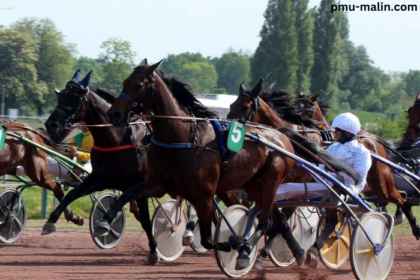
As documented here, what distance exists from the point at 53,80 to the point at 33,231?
33698 mm

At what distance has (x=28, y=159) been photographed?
28.1 ft

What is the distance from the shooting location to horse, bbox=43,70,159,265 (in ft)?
23.4

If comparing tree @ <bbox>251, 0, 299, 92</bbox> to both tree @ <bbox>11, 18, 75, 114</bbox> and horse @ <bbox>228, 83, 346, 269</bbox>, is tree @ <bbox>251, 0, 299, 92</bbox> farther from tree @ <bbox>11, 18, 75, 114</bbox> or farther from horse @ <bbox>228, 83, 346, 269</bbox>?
horse @ <bbox>228, 83, 346, 269</bbox>

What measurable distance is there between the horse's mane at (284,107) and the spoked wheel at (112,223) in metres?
2.10

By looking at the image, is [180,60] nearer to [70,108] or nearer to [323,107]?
[323,107]

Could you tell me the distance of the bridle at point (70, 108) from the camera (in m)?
7.08

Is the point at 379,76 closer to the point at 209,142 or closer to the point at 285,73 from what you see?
the point at 285,73

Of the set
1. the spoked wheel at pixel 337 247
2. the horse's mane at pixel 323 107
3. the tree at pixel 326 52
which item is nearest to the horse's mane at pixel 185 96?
the spoked wheel at pixel 337 247

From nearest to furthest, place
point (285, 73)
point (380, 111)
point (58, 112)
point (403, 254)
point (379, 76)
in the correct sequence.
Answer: point (58, 112)
point (403, 254)
point (285, 73)
point (380, 111)
point (379, 76)

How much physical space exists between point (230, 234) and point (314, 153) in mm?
1149

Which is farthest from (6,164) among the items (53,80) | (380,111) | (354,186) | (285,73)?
(380,111)

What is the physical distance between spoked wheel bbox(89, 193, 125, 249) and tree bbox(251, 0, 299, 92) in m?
37.7

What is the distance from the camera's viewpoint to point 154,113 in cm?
609

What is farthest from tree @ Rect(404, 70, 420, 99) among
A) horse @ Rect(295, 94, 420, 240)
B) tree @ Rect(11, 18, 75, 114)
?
horse @ Rect(295, 94, 420, 240)
